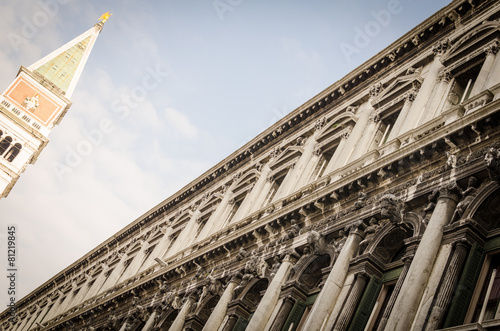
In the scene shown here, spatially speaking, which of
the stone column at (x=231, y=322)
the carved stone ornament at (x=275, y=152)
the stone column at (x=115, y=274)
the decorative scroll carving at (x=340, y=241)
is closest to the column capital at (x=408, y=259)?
the decorative scroll carving at (x=340, y=241)

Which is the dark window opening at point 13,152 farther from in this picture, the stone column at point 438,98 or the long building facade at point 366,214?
the stone column at point 438,98

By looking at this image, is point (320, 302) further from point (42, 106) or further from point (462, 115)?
point (42, 106)

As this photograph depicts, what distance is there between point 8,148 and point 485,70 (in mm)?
73704

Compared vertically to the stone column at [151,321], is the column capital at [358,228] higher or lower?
higher

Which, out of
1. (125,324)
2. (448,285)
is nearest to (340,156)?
(448,285)

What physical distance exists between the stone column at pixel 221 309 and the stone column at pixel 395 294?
25.3 feet

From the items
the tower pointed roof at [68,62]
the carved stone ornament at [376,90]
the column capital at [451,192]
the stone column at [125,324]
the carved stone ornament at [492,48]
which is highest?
the tower pointed roof at [68,62]

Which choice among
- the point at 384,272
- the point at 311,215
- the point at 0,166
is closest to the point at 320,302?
the point at 384,272

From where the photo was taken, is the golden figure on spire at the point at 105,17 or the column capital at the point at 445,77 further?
the golden figure on spire at the point at 105,17

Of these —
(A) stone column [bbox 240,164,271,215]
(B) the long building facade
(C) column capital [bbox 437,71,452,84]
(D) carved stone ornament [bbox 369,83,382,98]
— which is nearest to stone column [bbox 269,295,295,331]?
(B) the long building facade

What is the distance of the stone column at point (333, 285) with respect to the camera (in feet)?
43.3

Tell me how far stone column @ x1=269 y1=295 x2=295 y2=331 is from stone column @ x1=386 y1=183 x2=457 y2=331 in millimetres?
4854

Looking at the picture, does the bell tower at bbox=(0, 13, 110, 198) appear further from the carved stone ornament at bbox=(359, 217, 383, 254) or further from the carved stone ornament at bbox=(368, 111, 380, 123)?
the carved stone ornament at bbox=(359, 217, 383, 254)

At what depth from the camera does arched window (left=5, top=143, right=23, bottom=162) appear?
252 ft
